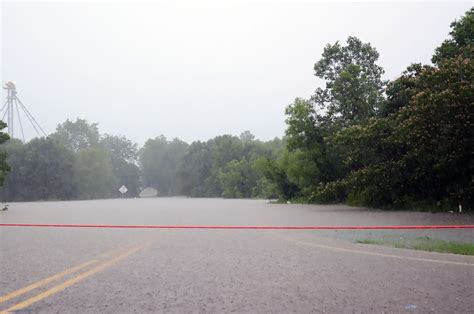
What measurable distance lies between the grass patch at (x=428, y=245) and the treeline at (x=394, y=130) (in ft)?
32.8

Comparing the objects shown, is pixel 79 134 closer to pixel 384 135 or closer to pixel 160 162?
pixel 160 162

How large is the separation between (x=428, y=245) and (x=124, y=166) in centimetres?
14750

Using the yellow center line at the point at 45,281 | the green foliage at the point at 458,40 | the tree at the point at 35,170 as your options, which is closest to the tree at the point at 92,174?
the tree at the point at 35,170

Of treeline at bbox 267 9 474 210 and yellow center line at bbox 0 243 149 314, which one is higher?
treeline at bbox 267 9 474 210

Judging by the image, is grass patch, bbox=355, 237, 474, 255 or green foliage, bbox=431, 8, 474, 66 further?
green foliage, bbox=431, 8, 474, 66

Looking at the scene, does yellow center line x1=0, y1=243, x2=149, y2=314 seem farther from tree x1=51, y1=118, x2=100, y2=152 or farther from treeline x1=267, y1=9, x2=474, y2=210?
tree x1=51, y1=118, x2=100, y2=152

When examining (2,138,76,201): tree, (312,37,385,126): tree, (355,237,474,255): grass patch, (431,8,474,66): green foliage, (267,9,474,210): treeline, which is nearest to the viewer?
(355,237,474,255): grass patch

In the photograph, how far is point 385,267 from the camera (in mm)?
8047

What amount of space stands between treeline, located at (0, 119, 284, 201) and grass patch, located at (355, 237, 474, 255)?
1600 inches

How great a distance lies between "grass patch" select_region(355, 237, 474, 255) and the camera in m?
10.1

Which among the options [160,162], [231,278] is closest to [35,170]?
[160,162]

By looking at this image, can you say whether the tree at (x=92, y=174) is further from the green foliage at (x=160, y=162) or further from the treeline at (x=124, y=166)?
the green foliage at (x=160, y=162)

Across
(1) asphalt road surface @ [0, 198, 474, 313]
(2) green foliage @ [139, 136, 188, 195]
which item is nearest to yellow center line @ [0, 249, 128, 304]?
(1) asphalt road surface @ [0, 198, 474, 313]

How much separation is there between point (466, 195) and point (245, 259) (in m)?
16.1
